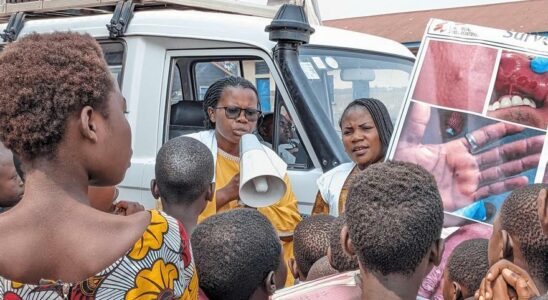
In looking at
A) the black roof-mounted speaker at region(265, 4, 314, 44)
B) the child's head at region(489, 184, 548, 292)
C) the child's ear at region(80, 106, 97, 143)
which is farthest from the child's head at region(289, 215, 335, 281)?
the black roof-mounted speaker at region(265, 4, 314, 44)

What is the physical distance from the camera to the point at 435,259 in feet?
6.46

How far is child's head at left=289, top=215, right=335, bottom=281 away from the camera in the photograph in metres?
2.79

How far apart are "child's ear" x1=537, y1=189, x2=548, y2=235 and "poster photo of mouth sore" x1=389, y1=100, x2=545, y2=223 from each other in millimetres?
718

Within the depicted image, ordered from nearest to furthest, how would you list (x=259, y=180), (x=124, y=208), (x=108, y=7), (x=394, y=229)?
(x=394, y=229) → (x=124, y=208) → (x=259, y=180) → (x=108, y=7)

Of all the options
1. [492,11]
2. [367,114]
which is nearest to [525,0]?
[492,11]

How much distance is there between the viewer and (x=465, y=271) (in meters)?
2.48

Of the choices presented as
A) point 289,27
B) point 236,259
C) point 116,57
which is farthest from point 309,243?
point 116,57

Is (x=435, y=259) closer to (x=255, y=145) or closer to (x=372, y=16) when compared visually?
(x=255, y=145)

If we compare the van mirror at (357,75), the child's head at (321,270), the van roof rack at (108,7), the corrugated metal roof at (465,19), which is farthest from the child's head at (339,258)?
the corrugated metal roof at (465,19)

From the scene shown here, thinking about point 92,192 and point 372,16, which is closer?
point 92,192

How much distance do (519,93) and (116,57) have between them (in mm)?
2942

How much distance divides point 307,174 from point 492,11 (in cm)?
1348

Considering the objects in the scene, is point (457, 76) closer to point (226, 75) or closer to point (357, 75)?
point (357, 75)

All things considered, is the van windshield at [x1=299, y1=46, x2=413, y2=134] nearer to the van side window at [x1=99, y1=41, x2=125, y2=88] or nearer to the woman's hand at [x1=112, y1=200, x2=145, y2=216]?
the van side window at [x1=99, y1=41, x2=125, y2=88]
